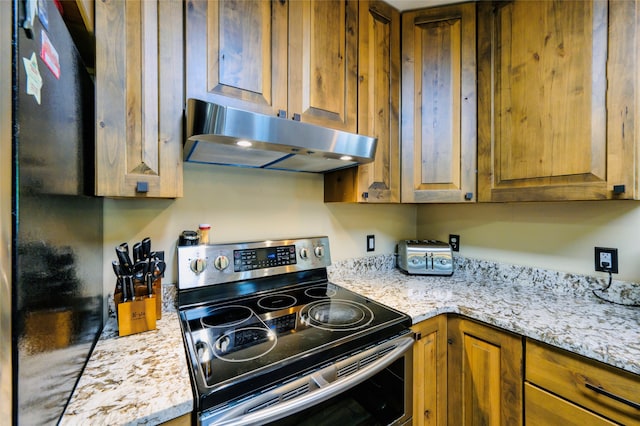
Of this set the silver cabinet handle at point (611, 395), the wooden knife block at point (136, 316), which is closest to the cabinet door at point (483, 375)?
the silver cabinet handle at point (611, 395)

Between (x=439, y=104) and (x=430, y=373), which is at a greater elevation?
(x=439, y=104)

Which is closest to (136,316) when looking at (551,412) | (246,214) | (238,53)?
(246,214)

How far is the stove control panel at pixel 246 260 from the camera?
3.85 ft

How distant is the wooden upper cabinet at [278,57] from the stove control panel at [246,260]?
64cm

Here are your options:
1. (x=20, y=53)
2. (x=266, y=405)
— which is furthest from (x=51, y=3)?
(x=266, y=405)

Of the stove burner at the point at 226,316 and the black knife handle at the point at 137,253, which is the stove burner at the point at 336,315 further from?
the black knife handle at the point at 137,253

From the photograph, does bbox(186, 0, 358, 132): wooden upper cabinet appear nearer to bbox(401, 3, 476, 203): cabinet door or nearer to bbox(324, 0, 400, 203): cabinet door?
bbox(324, 0, 400, 203): cabinet door

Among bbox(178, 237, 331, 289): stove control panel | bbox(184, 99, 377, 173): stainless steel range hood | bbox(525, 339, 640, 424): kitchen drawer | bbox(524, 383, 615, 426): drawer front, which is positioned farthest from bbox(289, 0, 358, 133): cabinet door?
bbox(524, 383, 615, 426): drawer front

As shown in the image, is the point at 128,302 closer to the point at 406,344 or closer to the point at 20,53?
the point at 20,53

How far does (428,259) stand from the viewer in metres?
1.72

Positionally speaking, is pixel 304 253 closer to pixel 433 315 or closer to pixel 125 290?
pixel 433 315

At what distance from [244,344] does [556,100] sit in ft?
5.33

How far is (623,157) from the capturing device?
101cm

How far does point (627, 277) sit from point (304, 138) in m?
1.58
